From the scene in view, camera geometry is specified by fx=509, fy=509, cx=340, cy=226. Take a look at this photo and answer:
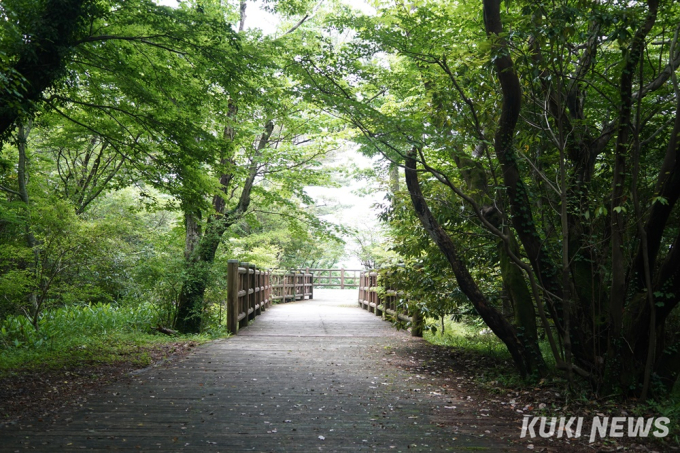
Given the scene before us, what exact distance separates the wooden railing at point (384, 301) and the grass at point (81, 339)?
128 inches

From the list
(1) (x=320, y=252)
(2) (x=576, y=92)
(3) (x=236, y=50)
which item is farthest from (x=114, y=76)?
(1) (x=320, y=252)

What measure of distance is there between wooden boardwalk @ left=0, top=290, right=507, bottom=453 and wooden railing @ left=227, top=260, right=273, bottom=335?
2004mm

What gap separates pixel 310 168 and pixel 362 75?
215 inches

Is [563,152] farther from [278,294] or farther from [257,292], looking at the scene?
[278,294]

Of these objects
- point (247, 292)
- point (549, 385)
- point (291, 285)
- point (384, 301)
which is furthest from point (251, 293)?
point (291, 285)

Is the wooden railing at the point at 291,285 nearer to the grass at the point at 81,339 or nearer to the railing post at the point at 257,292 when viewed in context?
the railing post at the point at 257,292

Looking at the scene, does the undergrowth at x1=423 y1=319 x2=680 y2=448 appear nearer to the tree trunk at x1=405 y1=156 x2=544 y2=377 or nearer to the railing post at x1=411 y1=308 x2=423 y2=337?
the tree trunk at x1=405 y1=156 x2=544 y2=377

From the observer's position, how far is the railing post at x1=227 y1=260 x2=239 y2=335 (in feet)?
28.6

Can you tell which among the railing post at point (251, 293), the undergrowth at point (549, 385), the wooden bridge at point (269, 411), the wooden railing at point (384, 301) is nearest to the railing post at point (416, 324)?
the wooden railing at point (384, 301)

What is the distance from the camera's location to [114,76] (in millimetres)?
6332

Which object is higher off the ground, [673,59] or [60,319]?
[673,59]

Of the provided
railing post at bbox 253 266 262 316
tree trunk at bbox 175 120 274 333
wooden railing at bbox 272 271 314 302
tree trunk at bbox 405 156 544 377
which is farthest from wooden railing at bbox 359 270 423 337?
tree trunk at bbox 175 120 274 333

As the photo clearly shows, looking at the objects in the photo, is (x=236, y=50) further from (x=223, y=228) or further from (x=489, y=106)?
Answer: (x=223, y=228)

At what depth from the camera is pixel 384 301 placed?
39.6 ft
